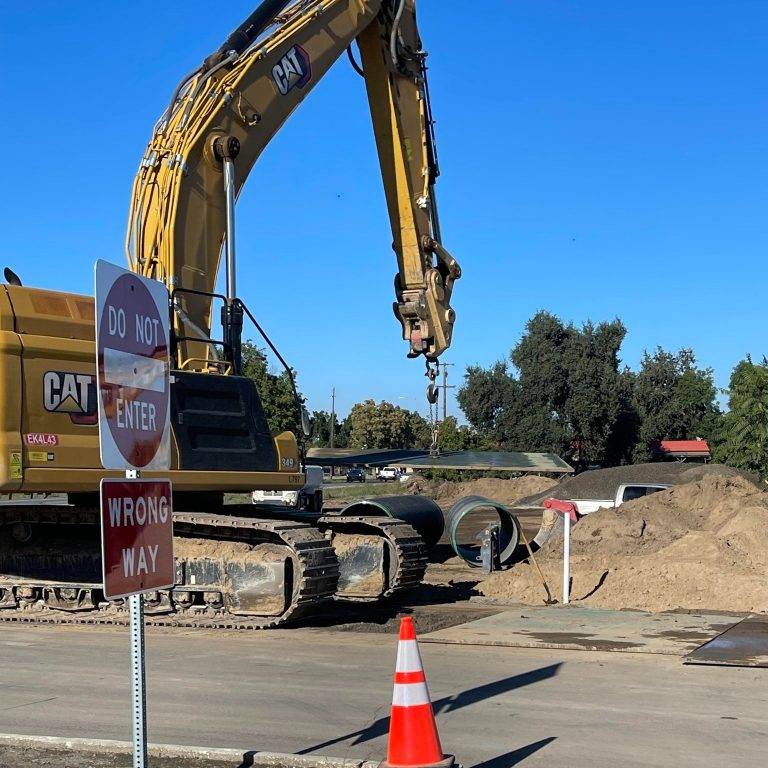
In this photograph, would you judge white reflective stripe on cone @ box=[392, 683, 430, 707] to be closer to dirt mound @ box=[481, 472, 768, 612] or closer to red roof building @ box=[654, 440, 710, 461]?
dirt mound @ box=[481, 472, 768, 612]

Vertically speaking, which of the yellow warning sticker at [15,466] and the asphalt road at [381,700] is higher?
the yellow warning sticker at [15,466]

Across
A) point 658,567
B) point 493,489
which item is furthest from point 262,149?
point 493,489

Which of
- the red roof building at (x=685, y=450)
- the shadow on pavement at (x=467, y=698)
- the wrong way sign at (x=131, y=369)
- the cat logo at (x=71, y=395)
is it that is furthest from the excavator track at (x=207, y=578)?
the red roof building at (x=685, y=450)

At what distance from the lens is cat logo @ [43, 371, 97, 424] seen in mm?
A: 10117

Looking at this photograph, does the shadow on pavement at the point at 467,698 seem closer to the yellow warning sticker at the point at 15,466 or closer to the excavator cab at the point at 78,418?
the excavator cab at the point at 78,418

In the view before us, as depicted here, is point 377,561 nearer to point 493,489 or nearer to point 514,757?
point 514,757

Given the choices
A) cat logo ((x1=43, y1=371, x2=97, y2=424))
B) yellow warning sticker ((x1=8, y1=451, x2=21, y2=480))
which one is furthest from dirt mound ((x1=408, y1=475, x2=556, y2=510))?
yellow warning sticker ((x1=8, y1=451, x2=21, y2=480))

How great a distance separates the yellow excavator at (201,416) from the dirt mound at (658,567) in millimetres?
2539

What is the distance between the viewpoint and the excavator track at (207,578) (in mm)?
11039

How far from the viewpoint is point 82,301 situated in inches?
438

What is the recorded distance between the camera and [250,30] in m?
12.8

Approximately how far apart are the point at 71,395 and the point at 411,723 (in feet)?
19.3

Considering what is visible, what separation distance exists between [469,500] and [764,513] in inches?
190

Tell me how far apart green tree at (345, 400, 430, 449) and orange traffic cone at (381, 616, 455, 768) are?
316ft
